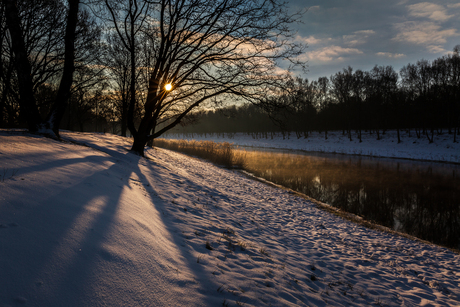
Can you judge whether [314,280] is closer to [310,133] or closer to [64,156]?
[64,156]

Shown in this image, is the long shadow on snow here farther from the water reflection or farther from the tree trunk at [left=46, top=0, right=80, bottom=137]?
the water reflection

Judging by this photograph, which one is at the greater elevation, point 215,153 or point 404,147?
point 404,147

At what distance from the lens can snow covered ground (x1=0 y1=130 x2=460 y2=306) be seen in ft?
6.72

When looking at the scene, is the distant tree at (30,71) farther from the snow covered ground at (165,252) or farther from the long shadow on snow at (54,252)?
the long shadow on snow at (54,252)

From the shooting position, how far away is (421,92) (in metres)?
39.2

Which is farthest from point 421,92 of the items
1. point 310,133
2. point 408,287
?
point 408,287

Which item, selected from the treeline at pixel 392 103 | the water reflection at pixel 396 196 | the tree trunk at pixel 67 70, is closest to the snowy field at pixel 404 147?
the treeline at pixel 392 103

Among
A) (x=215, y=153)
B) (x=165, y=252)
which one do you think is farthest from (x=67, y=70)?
(x=215, y=153)

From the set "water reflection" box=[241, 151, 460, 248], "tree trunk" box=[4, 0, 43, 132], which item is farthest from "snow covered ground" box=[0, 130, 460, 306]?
"water reflection" box=[241, 151, 460, 248]

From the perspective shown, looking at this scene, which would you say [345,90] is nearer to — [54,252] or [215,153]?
[215,153]

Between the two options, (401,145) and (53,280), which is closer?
(53,280)

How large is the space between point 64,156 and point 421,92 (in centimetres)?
5175

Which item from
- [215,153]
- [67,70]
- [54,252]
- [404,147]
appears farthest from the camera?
[404,147]

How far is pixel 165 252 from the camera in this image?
3.00 meters
